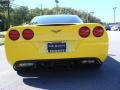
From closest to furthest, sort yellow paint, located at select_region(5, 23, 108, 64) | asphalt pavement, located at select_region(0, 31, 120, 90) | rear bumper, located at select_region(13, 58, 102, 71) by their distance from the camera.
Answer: asphalt pavement, located at select_region(0, 31, 120, 90)
yellow paint, located at select_region(5, 23, 108, 64)
rear bumper, located at select_region(13, 58, 102, 71)

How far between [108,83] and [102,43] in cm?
86

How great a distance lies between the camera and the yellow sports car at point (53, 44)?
24.5ft

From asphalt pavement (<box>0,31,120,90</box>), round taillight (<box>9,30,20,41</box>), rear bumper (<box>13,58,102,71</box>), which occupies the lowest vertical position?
asphalt pavement (<box>0,31,120,90</box>)

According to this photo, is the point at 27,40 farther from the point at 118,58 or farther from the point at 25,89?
the point at 118,58

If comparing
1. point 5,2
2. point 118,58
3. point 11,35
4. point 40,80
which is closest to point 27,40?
point 11,35

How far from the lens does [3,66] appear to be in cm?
1030

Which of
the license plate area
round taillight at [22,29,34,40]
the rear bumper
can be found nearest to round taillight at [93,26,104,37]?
the rear bumper

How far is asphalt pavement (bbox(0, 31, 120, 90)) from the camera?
6.95m

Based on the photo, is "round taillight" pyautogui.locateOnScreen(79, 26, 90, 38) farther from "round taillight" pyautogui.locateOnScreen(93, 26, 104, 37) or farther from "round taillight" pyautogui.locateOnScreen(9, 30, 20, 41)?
"round taillight" pyautogui.locateOnScreen(9, 30, 20, 41)

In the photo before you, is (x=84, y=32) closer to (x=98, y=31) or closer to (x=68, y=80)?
(x=98, y=31)

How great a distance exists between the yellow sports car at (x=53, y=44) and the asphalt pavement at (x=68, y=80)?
404 mm

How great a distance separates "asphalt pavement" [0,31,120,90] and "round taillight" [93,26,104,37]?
2.81 ft

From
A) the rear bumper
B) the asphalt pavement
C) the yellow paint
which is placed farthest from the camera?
the rear bumper

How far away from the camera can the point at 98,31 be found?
25.0 ft
